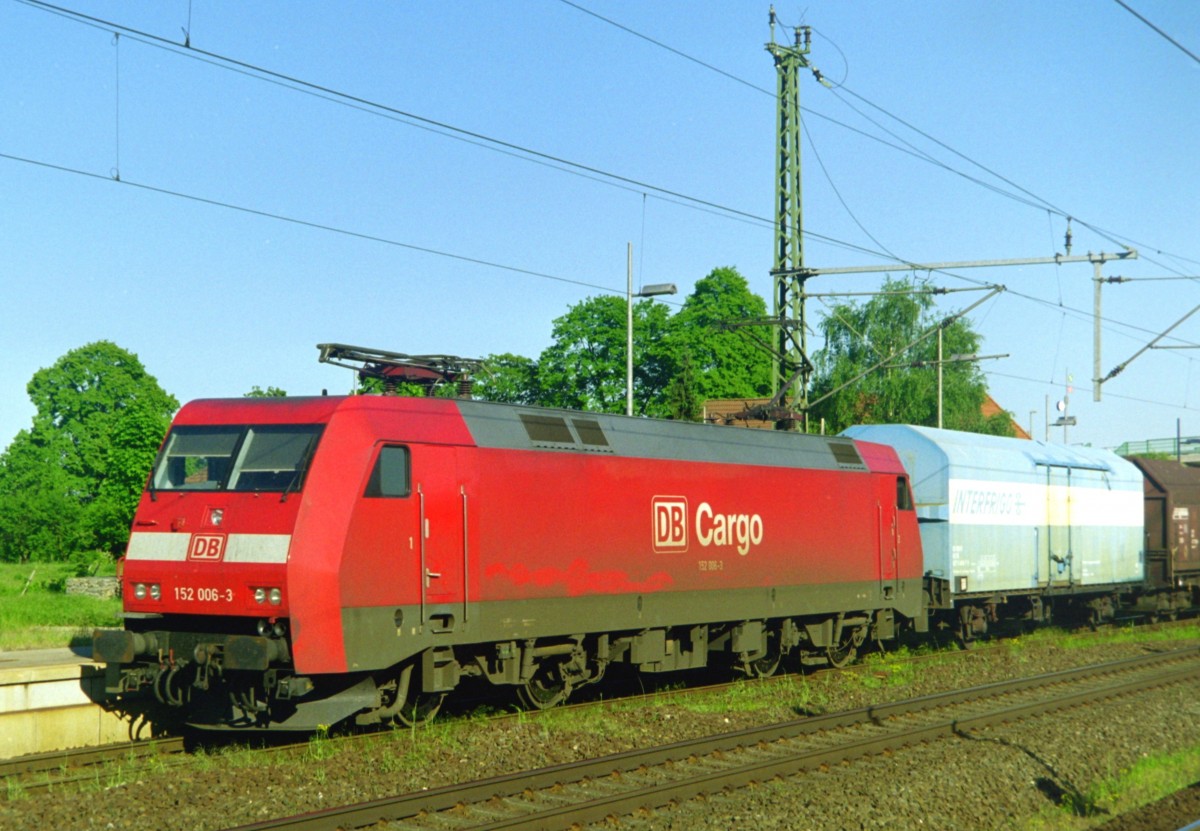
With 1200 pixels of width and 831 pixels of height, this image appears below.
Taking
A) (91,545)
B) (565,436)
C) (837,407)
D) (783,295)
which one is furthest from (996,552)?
(91,545)

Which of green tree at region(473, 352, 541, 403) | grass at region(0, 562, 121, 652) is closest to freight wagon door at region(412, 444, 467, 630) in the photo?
grass at region(0, 562, 121, 652)

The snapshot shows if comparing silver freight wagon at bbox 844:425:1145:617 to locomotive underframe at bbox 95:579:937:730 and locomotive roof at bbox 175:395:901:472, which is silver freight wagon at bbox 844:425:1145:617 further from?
locomotive underframe at bbox 95:579:937:730

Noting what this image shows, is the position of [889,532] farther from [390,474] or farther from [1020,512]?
[390,474]

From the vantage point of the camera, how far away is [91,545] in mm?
57750

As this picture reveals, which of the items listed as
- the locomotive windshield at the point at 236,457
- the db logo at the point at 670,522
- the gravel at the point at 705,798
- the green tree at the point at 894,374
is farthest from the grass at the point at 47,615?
the green tree at the point at 894,374

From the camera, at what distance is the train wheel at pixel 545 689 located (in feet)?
49.0

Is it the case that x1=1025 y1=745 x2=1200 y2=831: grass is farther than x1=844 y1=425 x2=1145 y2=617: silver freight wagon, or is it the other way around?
x1=844 y1=425 x2=1145 y2=617: silver freight wagon

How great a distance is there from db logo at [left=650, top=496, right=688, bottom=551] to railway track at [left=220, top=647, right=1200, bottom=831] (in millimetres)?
2759

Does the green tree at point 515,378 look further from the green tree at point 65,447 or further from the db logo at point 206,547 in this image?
the db logo at point 206,547

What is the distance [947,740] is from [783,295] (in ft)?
40.2

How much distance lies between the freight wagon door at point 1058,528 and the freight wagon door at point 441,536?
16.2 meters

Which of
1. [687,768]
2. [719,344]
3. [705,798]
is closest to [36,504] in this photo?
[719,344]

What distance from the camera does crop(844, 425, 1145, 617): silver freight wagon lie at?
2239 centimetres

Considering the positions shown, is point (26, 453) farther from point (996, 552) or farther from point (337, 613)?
point (337, 613)
